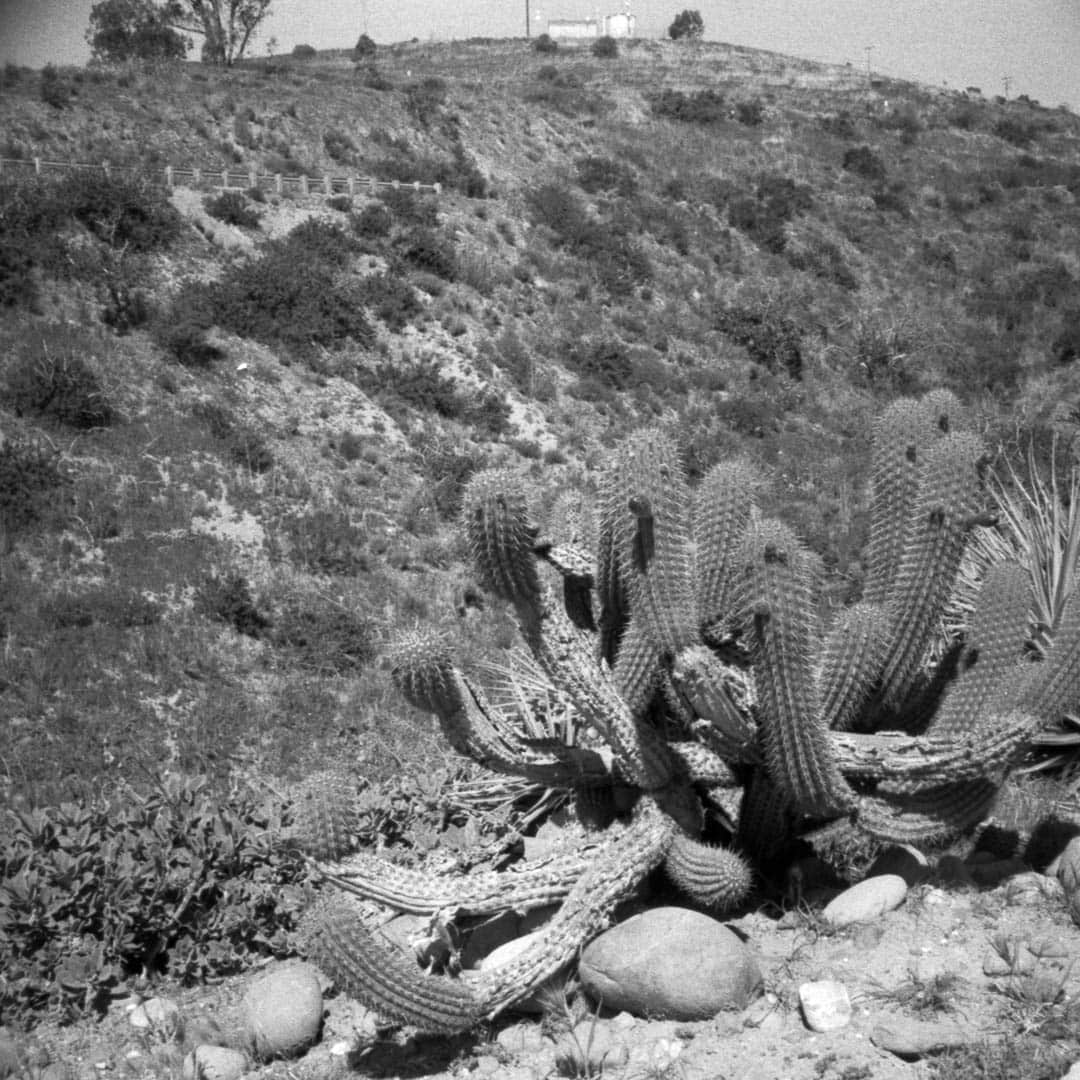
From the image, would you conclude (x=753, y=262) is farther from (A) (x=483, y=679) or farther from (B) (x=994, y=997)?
(B) (x=994, y=997)

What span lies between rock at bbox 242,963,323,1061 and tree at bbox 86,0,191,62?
134 feet

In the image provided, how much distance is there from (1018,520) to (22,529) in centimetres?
1358

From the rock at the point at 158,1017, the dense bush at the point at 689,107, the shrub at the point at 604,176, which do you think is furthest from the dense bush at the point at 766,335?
the rock at the point at 158,1017

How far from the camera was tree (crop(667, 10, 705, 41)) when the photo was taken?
238ft

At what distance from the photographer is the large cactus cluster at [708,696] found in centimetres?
388

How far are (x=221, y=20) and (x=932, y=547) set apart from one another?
162 ft

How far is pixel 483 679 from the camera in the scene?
9.23 meters

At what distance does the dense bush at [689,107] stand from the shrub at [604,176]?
9571 mm

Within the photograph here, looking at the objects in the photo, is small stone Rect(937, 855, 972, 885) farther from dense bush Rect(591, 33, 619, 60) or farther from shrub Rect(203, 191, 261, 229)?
dense bush Rect(591, 33, 619, 60)

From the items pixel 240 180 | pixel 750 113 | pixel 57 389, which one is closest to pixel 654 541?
pixel 57 389

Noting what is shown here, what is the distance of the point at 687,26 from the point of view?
7269 centimetres

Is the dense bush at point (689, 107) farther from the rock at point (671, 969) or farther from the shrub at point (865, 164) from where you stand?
the rock at point (671, 969)

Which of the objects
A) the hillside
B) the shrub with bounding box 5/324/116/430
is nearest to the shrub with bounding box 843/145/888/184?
the hillside

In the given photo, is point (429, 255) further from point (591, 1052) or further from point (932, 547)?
point (591, 1052)
